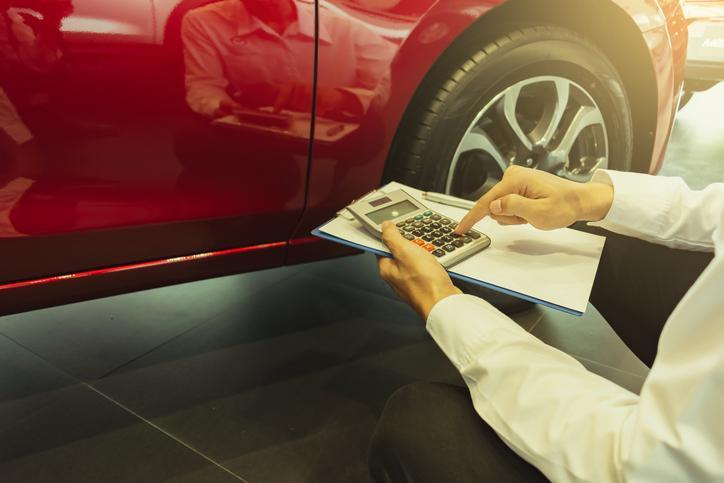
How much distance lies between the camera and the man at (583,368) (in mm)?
360

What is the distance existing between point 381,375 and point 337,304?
27 centimetres

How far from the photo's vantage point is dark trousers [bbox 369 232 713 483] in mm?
483

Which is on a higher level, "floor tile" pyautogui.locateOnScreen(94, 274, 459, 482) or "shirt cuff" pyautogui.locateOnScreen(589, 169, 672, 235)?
"shirt cuff" pyautogui.locateOnScreen(589, 169, 672, 235)

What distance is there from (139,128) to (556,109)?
2.59ft

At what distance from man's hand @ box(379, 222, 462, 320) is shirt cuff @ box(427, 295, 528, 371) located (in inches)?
1.0

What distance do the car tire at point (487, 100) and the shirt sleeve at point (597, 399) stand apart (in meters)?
0.45

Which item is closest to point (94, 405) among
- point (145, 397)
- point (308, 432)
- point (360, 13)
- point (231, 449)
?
point (145, 397)

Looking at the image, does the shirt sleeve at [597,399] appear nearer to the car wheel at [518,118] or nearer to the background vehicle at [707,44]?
the car wheel at [518,118]

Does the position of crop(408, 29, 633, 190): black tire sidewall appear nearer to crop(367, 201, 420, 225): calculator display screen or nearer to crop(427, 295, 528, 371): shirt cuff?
crop(367, 201, 420, 225): calculator display screen

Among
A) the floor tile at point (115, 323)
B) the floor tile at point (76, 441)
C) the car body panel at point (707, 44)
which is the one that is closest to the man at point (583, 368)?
the floor tile at point (76, 441)

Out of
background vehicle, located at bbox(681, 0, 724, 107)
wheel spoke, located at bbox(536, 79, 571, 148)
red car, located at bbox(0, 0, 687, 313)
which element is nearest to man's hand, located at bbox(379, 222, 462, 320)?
red car, located at bbox(0, 0, 687, 313)

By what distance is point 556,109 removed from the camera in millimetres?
1063

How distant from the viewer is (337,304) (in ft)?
4.04

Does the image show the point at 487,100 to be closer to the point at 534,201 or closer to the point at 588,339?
the point at 534,201
